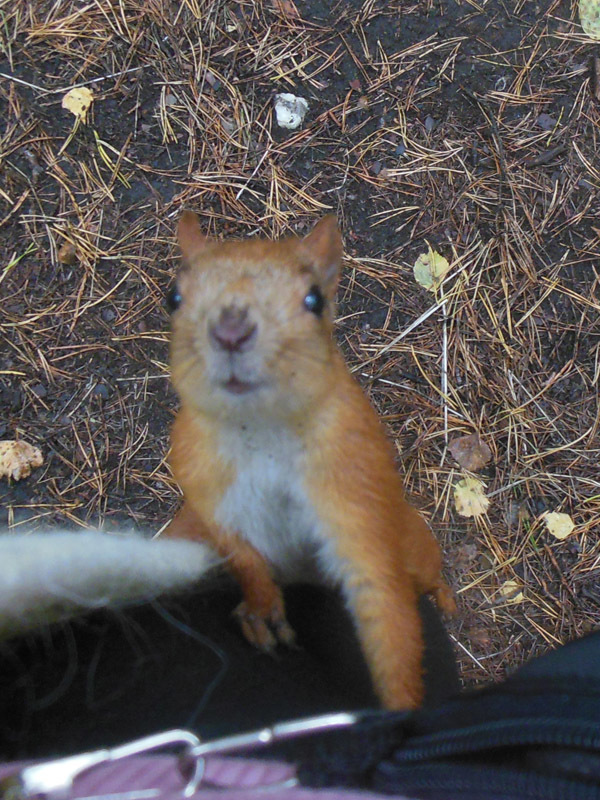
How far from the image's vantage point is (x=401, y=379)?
251 centimetres

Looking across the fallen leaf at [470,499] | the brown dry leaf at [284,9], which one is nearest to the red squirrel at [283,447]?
the fallen leaf at [470,499]

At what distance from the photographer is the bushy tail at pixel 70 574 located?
0.83 meters

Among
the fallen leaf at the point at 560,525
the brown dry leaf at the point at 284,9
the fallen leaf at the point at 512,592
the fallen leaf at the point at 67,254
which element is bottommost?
the fallen leaf at the point at 512,592

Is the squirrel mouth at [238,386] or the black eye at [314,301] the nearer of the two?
the squirrel mouth at [238,386]

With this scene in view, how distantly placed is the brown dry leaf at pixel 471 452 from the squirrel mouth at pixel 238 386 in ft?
4.68

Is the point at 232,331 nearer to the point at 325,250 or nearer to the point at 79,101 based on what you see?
the point at 325,250

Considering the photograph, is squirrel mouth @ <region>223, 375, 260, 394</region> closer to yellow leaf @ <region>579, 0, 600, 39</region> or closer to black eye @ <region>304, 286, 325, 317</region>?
black eye @ <region>304, 286, 325, 317</region>

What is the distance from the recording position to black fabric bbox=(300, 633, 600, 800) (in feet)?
2.54

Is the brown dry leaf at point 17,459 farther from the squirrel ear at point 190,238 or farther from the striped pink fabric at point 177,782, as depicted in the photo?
the striped pink fabric at point 177,782

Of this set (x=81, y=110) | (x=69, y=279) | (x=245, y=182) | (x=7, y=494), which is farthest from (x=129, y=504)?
(x=81, y=110)

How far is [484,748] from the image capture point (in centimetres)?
82

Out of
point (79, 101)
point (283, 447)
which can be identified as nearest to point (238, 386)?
point (283, 447)

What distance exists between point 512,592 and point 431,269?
1281mm

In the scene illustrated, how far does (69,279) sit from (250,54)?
1189 mm
